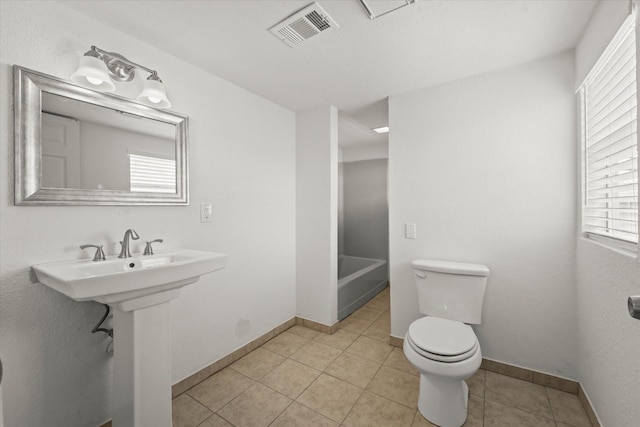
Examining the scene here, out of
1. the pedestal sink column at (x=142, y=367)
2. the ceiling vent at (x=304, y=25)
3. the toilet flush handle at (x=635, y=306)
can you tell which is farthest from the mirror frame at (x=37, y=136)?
the toilet flush handle at (x=635, y=306)

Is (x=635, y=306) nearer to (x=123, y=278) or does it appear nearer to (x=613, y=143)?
→ (x=613, y=143)

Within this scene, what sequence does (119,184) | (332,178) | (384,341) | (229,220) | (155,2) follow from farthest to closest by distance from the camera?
(332,178)
(384,341)
(229,220)
(119,184)
(155,2)

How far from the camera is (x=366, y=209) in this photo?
13.9ft

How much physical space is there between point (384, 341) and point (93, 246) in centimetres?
224

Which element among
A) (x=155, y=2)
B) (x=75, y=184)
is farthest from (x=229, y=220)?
(x=155, y=2)

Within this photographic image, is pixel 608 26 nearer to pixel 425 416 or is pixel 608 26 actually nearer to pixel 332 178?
pixel 332 178

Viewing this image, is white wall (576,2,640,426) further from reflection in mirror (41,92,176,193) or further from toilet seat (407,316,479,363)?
reflection in mirror (41,92,176,193)

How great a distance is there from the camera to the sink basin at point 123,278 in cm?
101

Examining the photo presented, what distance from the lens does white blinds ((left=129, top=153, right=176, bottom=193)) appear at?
62.2 inches

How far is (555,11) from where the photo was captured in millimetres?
1358

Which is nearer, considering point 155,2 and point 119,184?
point 155,2

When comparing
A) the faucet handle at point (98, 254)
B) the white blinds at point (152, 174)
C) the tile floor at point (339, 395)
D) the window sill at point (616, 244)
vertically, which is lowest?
the tile floor at point (339, 395)

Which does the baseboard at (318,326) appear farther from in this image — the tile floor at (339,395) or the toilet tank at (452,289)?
the toilet tank at (452,289)

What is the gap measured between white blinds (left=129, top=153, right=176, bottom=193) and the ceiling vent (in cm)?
104
